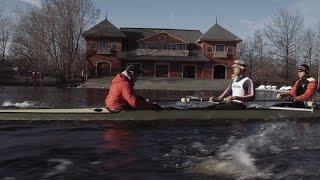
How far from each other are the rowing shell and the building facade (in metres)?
48.2

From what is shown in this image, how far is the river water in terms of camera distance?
30.1 feet

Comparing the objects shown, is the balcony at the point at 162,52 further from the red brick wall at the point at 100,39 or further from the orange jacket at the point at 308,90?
the orange jacket at the point at 308,90

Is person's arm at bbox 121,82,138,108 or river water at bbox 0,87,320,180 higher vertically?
person's arm at bbox 121,82,138,108

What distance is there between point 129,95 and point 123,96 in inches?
8.8

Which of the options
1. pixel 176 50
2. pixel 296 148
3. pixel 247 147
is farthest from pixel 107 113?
pixel 176 50

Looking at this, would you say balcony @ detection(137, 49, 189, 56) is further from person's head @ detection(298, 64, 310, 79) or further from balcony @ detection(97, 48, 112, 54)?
person's head @ detection(298, 64, 310, 79)

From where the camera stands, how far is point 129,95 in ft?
47.3

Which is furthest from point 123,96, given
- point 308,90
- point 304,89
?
point 304,89

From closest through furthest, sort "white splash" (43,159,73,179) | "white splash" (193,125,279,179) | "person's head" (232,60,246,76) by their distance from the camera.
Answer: "white splash" (43,159,73,179) < "white splash" (193,125,279,179) < "person's head" (232,60,246,76)

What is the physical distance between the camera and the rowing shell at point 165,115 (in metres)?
14.3

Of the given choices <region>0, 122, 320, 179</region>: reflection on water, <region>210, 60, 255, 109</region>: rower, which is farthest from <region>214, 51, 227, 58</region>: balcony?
<region>210, 60, 255, 109</region>: rower

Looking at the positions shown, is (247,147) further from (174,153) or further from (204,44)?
(204,44)

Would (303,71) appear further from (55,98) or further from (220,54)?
(220,54)

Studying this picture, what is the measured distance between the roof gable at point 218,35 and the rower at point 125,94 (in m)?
51.6
